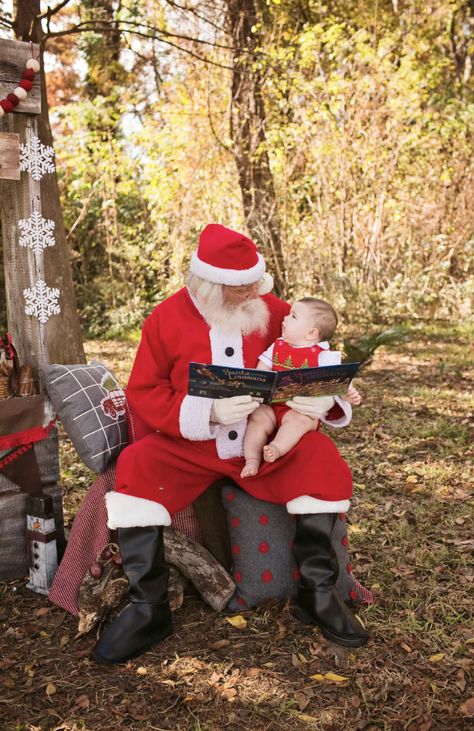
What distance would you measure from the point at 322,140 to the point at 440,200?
7.12ft

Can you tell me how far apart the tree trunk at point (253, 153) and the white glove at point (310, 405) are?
6.98 metres

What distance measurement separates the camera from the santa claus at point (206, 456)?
9.08 ft

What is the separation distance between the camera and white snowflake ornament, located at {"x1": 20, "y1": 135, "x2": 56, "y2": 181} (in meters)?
3.01

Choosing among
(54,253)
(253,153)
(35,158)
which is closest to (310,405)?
(35,158)

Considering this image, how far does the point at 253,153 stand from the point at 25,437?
729 cm

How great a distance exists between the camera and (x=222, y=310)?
9.75 feet

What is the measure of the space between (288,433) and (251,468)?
0.67ft

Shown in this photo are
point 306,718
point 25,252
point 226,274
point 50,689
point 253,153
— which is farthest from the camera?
point 253,153

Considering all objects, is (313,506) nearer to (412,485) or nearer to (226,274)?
(226,274)

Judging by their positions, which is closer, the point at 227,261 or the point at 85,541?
the point at 227,261

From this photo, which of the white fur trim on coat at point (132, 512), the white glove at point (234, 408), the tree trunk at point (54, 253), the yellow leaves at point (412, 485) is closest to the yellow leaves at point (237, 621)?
the white fur trim on coat at point (132, 512)

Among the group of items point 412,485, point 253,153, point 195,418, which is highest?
point 253,153

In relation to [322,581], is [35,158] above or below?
above

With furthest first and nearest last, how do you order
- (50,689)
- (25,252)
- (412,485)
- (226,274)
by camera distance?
(412,485) → (25,252) → (226,274) → (50,689)
